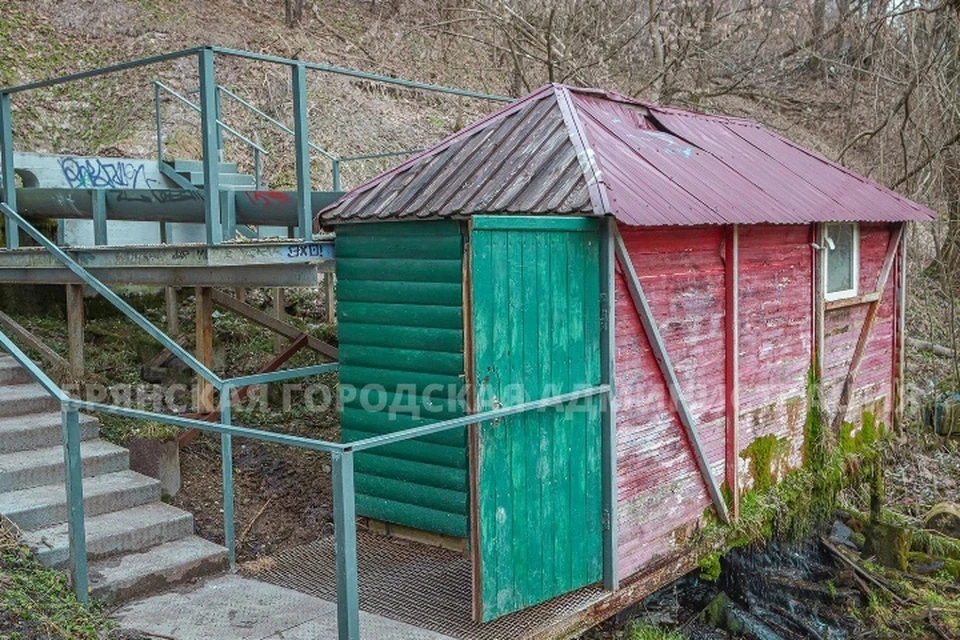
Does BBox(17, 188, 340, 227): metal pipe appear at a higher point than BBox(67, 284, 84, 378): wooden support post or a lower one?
higher

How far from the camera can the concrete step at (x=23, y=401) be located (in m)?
7.06

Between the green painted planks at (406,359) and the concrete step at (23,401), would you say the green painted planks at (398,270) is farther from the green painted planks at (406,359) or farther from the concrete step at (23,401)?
the concrete step at (23,401)

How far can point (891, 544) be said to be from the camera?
8.75 m

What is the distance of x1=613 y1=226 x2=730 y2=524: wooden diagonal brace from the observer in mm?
5977

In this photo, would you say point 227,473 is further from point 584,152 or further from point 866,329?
point 866,329

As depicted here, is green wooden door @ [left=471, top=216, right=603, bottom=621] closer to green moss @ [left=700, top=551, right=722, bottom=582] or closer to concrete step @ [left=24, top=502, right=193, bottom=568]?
green moss @ [left=700, top=551, right=722, bottom=582]

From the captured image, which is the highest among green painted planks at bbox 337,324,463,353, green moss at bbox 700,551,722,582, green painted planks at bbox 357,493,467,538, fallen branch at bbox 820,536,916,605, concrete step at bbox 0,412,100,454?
green painted planks at bbox 337,324,463,353

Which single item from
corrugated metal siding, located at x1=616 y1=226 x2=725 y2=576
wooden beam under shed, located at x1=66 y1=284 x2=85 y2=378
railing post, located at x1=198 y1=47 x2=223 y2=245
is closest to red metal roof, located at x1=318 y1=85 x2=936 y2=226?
corrugated metal siding, located at x1=616 y1=226 x2=725 y2=576

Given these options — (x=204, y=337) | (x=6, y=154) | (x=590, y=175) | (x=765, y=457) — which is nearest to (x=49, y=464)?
(x=204, y=337)

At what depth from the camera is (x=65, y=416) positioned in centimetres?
537

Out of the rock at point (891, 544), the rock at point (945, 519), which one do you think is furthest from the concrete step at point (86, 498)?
the rock at point (945, 519)

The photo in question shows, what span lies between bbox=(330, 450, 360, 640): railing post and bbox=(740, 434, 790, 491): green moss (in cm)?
414

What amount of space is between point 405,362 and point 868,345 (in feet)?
18.7

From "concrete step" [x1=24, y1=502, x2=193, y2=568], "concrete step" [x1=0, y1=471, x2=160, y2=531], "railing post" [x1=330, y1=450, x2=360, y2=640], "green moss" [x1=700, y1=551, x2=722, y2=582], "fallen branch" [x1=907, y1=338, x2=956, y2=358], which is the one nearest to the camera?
"railing post" [x1=330, y1=450, x2=360, y2=640]
